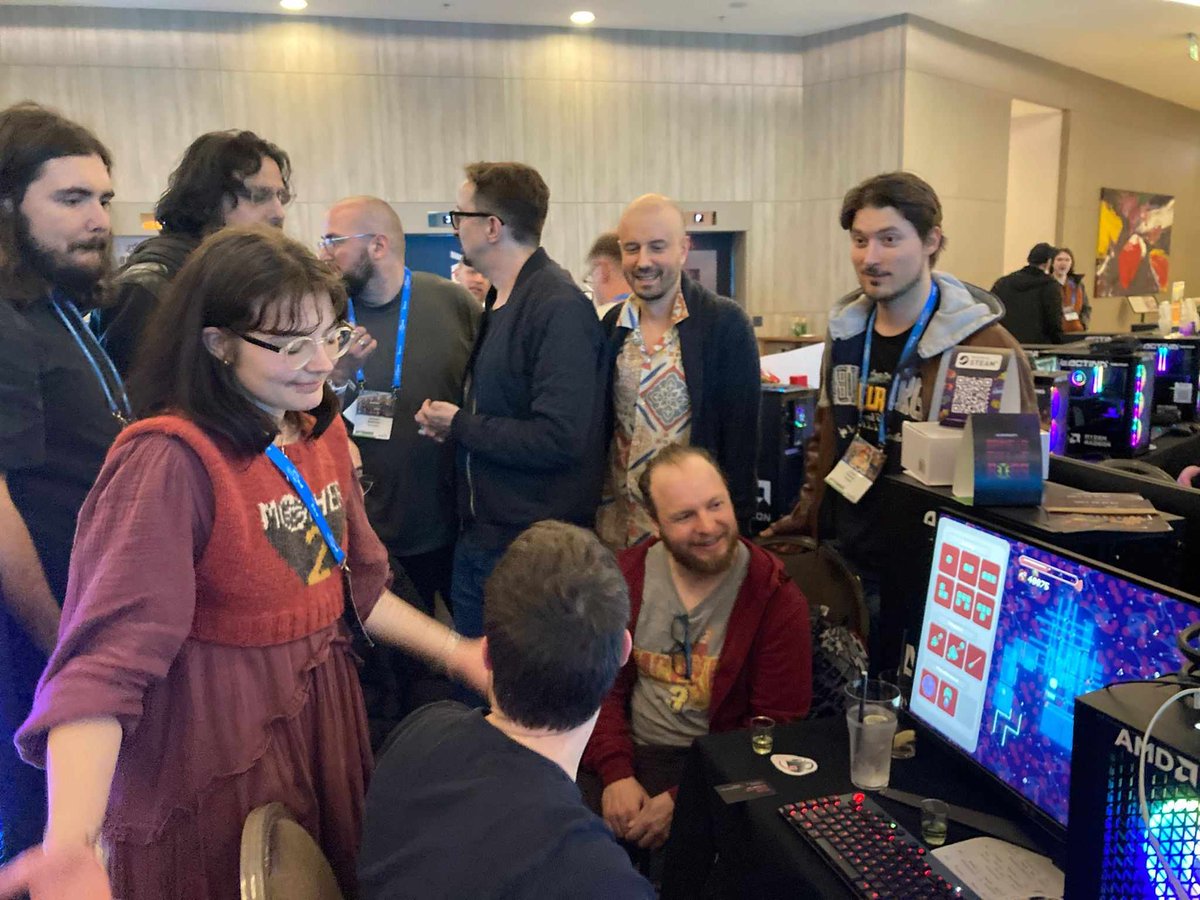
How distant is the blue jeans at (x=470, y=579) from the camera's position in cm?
242

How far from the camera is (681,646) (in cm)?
181

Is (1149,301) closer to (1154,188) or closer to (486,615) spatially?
(1154,188)

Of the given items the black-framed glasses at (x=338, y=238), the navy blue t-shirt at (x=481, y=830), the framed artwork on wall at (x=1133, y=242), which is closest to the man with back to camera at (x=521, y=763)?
the navy blue t-shirt at (x=481, y=830)

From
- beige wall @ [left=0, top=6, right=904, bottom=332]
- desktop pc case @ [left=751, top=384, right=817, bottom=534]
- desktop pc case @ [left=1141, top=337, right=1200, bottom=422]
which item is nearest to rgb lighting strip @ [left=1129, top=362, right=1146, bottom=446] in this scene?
desktop pc case @ [left=1141, top=337, right=1200, bottom=422]

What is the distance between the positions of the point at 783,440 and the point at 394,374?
188 centimetres

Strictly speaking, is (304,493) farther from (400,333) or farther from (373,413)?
(400,333)

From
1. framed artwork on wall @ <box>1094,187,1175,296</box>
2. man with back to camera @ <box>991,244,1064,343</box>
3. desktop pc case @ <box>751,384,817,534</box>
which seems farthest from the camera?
framed artwork on wall @ <box>1094,187,1175,296</box>

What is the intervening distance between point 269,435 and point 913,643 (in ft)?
3.39

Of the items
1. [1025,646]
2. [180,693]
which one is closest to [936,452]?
[1025,646]

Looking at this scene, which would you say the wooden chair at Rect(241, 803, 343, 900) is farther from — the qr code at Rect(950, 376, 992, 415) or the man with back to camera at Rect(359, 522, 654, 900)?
the qr code at Rect(950, 376, 992, 415)

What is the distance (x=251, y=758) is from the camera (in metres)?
1.15

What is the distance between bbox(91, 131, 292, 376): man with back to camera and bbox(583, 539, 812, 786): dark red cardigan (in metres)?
1.37

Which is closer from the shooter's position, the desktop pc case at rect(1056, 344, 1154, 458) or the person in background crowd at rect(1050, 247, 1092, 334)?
the desktop pc case at rect(1056, 344, 1154, 458)

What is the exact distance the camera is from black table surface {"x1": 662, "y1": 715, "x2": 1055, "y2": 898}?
1151mm
